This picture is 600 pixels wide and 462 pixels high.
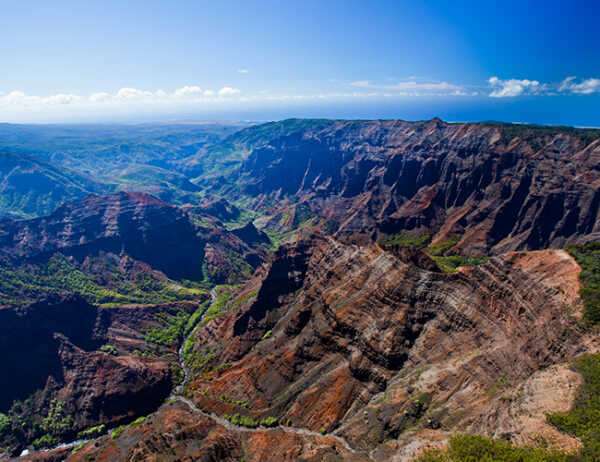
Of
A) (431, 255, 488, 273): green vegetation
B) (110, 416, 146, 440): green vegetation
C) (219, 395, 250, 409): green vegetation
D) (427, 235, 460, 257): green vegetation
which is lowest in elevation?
(110, 416, 146, 440): green vegetation

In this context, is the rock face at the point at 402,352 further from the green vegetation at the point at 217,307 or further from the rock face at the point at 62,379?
the green vegetation at the point at 217,307

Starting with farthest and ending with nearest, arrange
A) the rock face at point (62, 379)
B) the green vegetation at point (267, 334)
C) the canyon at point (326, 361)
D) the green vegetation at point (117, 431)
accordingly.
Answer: the green vegetation at point (267, 334) < the rock face at point (62, 379) < the green vegetation at point (117, 431) < the canyon at point (326, 361)

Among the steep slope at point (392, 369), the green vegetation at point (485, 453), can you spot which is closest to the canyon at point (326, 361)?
the steep slope at point (392, 369)

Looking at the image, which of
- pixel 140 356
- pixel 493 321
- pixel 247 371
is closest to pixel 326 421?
pixel 247 371

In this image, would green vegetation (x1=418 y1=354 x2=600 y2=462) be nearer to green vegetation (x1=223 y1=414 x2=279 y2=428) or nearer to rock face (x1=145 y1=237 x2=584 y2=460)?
rock face (x1=145 y1=237 x2=584 y2=460)

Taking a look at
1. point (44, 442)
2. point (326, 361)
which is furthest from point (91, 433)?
point (326, 361)

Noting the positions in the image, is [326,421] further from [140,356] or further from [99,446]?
Answer: [140,356]

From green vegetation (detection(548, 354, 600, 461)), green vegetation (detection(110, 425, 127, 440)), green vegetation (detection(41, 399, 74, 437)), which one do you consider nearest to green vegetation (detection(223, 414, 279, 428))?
green vegetation (detection(110, 425, 127, 440))

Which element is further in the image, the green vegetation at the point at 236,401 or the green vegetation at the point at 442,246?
the green vegetation at the point at 442,246
